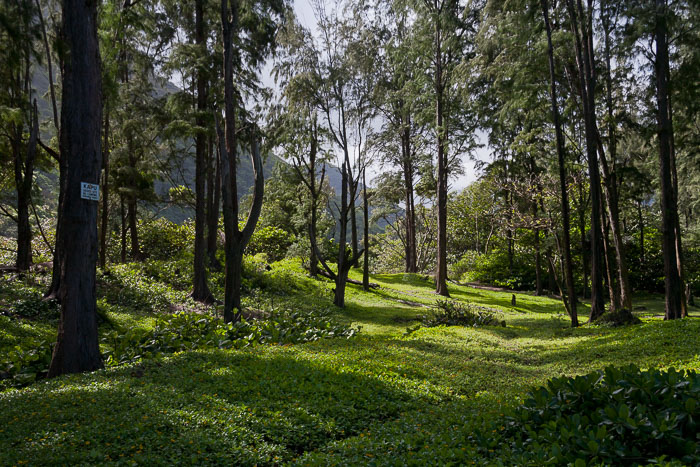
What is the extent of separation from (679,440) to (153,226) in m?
23.3

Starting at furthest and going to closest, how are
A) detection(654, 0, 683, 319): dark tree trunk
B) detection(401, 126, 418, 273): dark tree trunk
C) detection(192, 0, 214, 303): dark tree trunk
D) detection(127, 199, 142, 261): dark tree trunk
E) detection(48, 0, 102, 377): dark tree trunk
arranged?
detection(401, 126, 418, 273): dark tree trunk
detection(127, 199, 142, 261): dark tree trunk
detection(192, 0, 214, 303): dark tree trunk
detection(654, 0, 683, 319): dark tree trunk
detection(48, 0, 102, 377): dark tree trunk

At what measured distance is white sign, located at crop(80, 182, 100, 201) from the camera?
231 inches

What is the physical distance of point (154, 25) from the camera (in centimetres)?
1398

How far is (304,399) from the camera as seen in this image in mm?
4699

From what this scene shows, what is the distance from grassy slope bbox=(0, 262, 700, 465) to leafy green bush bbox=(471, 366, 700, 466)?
42 centimetres

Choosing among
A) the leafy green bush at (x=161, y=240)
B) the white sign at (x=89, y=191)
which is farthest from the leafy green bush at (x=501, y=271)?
the white sign at (x=89, y=191)

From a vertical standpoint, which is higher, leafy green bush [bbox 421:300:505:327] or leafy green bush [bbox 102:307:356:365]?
leafy green bush [bbox 102:307:356:365]

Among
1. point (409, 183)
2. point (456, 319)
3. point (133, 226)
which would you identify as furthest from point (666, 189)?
point (133, 226)

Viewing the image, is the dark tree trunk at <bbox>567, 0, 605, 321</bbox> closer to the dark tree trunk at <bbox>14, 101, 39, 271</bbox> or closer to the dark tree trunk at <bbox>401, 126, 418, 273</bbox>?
the dark tree trunk at <bbox>401, 126, 418, 273</bbox>

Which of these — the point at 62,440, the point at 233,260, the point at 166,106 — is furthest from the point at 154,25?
the point at 62,440

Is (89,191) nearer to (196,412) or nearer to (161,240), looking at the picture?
(196,412)

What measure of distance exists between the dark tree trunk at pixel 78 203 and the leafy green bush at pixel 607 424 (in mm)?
5568

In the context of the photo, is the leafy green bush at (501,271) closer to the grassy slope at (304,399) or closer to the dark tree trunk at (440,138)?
the dark tree trunk at (440,138)

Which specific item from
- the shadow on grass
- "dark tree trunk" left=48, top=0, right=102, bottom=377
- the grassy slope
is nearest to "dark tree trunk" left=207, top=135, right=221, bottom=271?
the grassy slope
